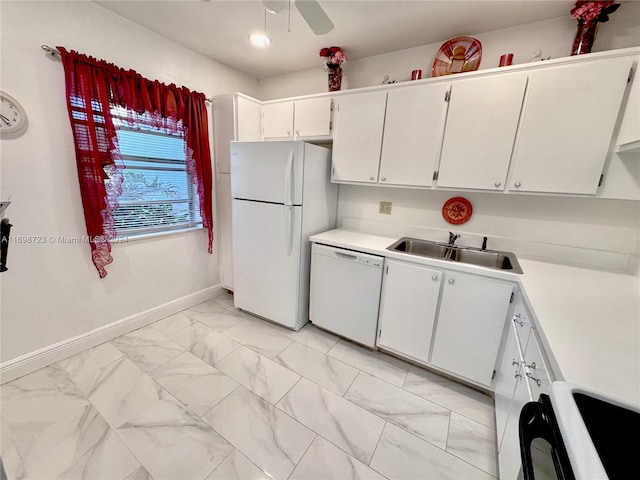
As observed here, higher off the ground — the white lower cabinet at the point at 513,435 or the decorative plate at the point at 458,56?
the decorative plate at the point at 458,56

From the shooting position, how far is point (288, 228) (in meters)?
2.20

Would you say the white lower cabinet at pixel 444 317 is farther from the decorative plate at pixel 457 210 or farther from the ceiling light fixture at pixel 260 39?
the ceiling light fixture at pixel 260 39

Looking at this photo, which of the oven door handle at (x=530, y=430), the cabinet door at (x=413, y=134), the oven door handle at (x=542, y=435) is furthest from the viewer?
the cabinet door at (x=413, y=134)

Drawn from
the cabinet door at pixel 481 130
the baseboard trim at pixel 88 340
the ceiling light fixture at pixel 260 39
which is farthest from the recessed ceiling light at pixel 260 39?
the baseboard trim at pixel 88 340

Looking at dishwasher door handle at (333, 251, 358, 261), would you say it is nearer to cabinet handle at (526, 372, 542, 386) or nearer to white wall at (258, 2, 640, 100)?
cabinet handle at (526, 372, 542, 386)

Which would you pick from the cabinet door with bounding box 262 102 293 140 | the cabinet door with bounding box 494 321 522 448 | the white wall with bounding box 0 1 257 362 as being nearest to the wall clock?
the white wall with bounding box 0 1 257 362

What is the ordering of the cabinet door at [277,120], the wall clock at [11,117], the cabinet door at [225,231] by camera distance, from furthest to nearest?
the cabinet door at [225,231], the cabinet door at [277,120], the wall clock at [11,117]

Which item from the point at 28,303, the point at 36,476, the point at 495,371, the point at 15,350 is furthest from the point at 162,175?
the point at 495,371

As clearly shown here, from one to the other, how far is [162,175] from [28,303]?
133 centimetres

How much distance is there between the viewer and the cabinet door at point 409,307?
181 cm

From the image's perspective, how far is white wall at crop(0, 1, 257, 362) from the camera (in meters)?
1.60

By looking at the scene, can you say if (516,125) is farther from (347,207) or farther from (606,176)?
(347,207)

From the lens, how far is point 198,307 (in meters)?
2.82

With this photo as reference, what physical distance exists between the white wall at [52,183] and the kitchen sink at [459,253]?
2387 mm
